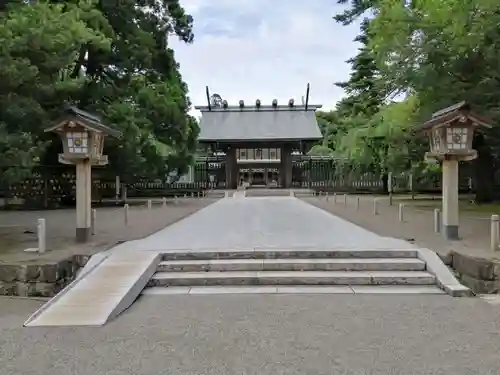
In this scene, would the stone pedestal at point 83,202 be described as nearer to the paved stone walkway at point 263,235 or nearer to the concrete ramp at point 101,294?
the paved stone walkway at point 263,235

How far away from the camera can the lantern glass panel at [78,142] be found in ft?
34.4

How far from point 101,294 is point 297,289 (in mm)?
2679

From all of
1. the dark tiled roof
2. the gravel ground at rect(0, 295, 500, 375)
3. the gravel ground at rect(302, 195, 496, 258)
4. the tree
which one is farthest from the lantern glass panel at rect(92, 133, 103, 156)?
the dark tiled roof

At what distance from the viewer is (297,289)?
7250 mm

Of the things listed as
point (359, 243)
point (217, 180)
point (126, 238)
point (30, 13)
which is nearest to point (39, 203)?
point (30, 13)

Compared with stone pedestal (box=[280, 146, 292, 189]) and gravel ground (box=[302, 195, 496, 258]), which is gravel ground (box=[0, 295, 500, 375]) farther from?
stone pedestal (box=[280, 146, 292, 189])

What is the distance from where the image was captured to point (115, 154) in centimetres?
2080

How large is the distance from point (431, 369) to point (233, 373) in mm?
1643

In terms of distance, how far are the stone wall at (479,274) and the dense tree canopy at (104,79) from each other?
9189mm

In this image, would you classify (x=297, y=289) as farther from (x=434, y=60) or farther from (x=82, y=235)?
(x=434, y=60)

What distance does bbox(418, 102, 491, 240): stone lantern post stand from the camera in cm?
1006

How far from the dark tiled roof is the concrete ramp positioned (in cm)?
2884

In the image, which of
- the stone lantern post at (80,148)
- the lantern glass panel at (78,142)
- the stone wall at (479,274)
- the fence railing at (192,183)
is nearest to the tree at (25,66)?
the stone lantern post at (80,148)

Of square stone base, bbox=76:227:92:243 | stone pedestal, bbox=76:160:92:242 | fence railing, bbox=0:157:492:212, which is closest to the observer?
square stone base, bbox=76:227:92:243
